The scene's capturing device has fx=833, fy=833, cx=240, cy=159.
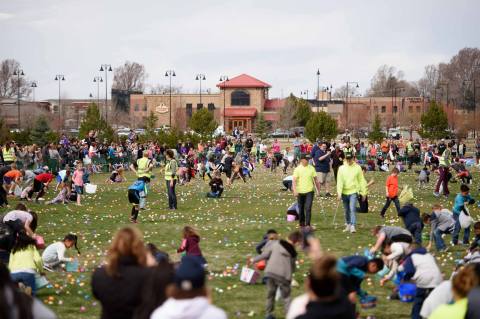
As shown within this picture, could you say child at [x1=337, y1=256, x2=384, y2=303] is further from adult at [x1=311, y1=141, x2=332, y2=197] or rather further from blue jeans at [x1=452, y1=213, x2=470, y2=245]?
adult at [x1=311, y1=141, x2=332, y2=197]

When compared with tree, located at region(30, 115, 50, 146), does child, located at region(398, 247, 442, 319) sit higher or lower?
lower

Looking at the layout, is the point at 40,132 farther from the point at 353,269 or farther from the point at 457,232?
the point at 353,269

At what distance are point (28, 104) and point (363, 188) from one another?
107957mm

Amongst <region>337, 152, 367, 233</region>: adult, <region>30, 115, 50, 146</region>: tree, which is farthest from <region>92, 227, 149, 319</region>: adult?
<region>30, 115, 50, 146</region>: tree

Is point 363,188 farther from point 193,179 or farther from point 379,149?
point 379,149

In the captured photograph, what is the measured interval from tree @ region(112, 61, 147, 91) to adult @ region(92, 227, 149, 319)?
15738 cm

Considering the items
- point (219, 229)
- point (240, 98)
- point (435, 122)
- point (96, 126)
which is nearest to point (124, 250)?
point (219, 229)

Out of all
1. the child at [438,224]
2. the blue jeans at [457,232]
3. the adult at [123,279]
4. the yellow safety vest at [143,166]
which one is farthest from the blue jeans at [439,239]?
the adult at [123,279]

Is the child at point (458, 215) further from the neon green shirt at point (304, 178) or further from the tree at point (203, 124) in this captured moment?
the tree at point (203, 124)

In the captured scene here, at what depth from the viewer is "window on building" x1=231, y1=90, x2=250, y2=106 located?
111 meters

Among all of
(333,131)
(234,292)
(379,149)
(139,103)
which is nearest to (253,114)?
(139,103)

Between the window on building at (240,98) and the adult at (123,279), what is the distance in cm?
10370

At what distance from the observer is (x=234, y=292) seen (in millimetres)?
12523

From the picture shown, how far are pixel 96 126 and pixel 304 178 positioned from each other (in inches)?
1729
